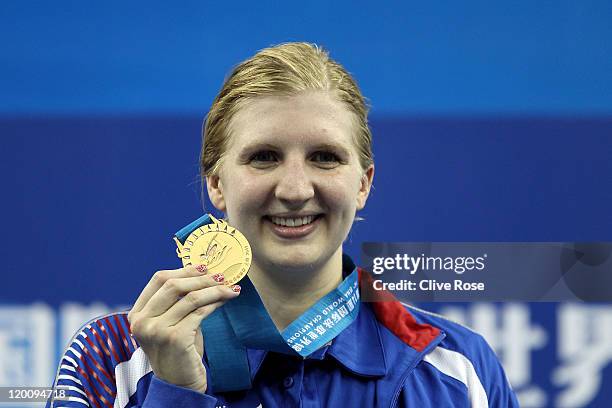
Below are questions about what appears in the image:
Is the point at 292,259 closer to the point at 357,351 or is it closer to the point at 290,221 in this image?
the point at 290,221

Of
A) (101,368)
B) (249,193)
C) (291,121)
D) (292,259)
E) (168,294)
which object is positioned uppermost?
(291,121)

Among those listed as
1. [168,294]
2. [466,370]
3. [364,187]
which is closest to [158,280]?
[168,294]

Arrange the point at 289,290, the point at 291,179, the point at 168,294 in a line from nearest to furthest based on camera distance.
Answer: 1. the point at 168,294
2. the point at 291,179
3. the point at 289,290

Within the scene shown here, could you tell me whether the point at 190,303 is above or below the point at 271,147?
below

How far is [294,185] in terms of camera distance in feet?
4.89

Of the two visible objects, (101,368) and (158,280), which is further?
(101,368)

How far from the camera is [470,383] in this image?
1642 millimetres

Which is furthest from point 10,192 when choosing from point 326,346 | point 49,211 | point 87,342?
point 326,346

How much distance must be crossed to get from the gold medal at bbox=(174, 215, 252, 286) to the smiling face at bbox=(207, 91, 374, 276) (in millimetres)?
47

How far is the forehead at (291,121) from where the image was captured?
5.03 feet

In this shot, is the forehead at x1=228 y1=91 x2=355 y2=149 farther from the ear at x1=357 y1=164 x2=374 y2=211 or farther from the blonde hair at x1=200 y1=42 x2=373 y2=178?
the ear at x1=357 y1=164 x2=374 y2=211

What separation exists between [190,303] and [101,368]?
30 centimetres

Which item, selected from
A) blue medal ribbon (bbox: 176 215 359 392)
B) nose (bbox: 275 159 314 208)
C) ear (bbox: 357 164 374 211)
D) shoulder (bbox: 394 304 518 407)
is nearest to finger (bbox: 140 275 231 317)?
blue medal ribbon (bbox: 176 215 359 392)

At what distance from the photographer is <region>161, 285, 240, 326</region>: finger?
139 centimetres
